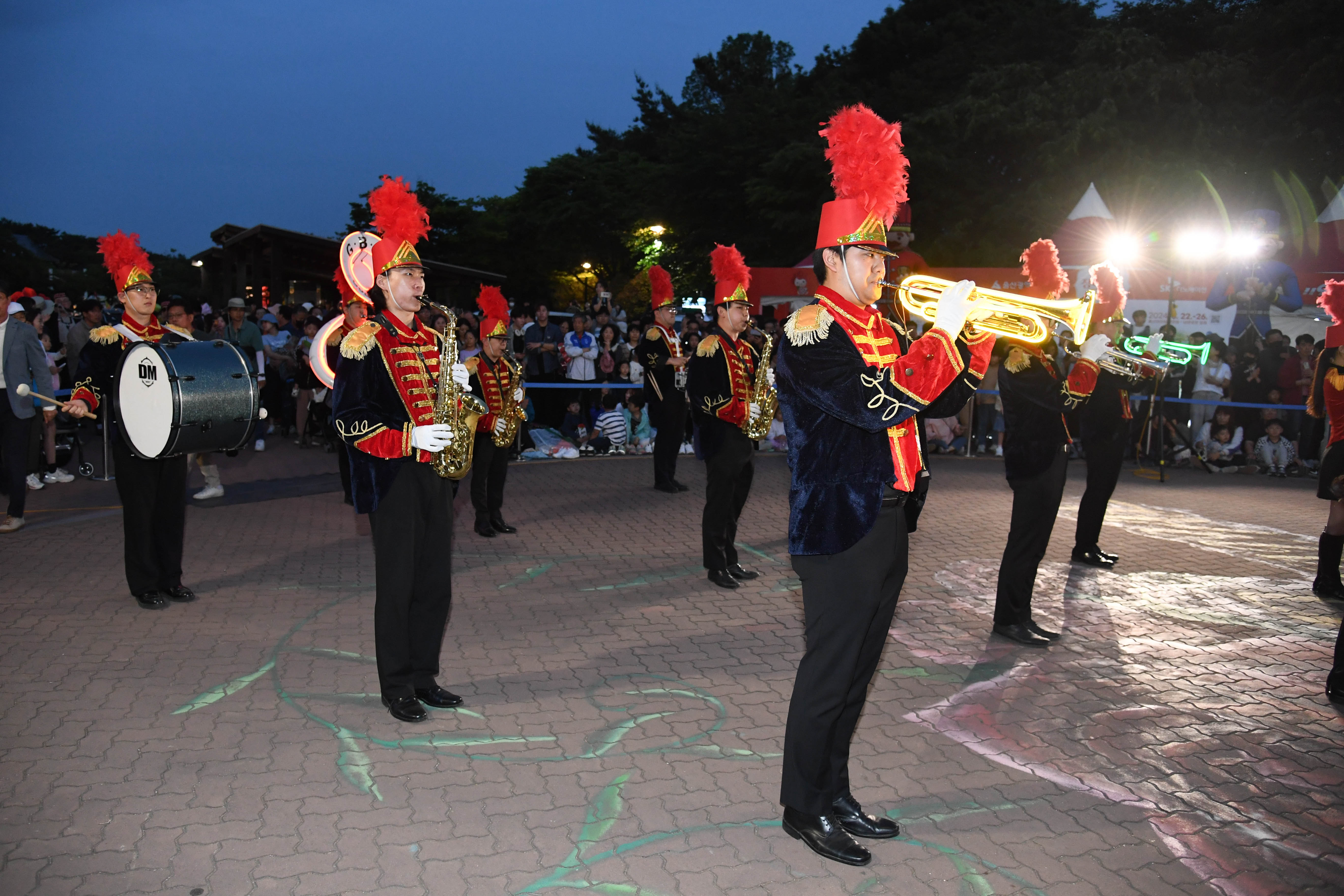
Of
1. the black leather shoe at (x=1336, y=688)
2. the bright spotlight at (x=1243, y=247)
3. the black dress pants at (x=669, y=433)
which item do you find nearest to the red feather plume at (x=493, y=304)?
the black dress pants at (x=669, y=433)

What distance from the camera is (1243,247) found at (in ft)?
55.9

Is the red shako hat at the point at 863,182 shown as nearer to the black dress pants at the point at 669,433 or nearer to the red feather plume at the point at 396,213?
the red feather plume at the point at 396,213

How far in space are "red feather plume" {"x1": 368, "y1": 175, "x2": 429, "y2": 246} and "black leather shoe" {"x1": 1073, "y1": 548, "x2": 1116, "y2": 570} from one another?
613 centimetres

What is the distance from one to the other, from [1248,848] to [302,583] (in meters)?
6.08

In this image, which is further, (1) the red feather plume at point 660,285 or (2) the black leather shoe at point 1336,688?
(1) the red feather plume at point 660,285

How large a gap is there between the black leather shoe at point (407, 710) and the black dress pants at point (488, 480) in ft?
14.0

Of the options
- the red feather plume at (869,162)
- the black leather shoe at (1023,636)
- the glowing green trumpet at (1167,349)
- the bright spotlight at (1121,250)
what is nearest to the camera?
the red feather plume at (869,162)

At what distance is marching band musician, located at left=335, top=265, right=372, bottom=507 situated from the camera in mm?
6367

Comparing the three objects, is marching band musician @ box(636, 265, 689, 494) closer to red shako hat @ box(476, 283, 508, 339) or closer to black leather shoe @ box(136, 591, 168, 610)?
red shako hat @ box(476, 283, 508, 339)

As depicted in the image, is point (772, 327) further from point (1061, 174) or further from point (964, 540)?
point (1061, 174)

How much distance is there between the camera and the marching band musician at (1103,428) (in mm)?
7551

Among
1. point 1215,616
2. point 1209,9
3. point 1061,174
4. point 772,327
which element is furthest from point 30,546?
point 1209,9

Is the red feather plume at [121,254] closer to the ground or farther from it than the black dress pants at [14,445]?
farther from it

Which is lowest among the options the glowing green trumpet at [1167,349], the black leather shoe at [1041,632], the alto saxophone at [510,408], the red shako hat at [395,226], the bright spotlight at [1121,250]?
the black leather shoe at [1041,632]
